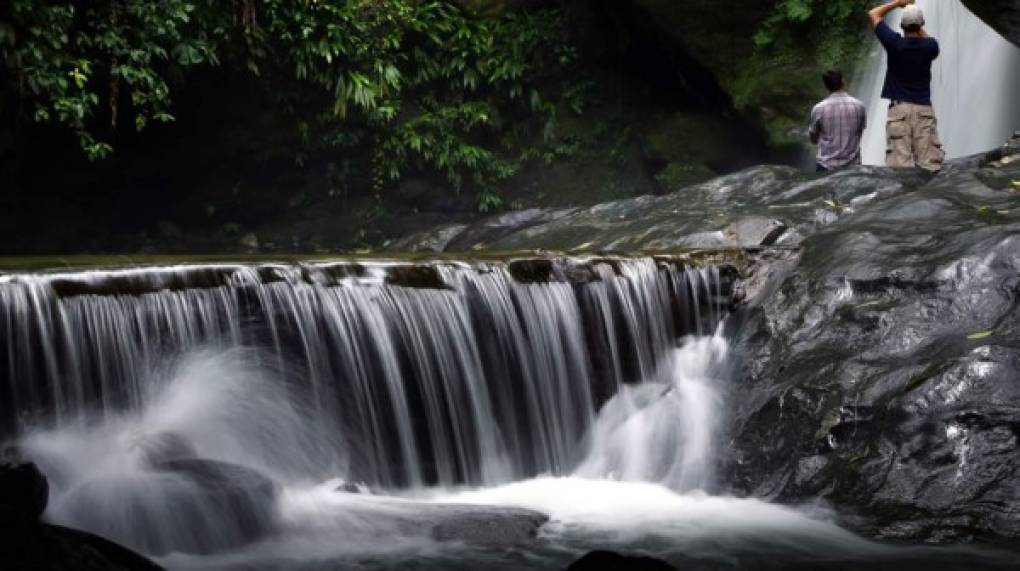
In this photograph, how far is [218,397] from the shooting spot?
260 inches

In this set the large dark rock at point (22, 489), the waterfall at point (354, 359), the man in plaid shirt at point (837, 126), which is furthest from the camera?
the man in plaid shirt at point (837, 126)

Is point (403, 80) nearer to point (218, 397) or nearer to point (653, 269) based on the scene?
point (653, 269)

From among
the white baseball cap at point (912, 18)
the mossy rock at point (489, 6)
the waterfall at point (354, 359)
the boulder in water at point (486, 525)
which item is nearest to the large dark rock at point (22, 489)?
the waterfall at point (354, 359)

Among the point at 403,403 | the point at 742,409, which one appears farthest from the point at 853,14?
the point at 403,403

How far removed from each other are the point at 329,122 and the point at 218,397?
8203mm

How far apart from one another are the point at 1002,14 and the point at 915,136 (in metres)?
1.44

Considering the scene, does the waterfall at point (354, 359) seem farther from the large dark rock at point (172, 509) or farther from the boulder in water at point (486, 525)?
the boulder in water at point (486, 525)

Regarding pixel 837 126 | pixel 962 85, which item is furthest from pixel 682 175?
pixel 837 126

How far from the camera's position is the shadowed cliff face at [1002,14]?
30.5 feet

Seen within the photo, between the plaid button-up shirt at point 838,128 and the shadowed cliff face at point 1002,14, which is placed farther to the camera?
the plaid button-up shirt at point 838,128

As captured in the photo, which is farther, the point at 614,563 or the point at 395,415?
the point at 395,415

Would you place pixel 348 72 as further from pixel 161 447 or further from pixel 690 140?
pixel 161 447

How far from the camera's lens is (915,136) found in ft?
34.3

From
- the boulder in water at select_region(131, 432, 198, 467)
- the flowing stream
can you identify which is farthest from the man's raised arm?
the boulder in water at select_region(131, 432, 198, 467)
